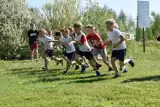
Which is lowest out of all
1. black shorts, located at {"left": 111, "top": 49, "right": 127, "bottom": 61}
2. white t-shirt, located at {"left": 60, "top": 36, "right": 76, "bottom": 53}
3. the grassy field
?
Result: the grassy field

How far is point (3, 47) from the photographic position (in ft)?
76.9

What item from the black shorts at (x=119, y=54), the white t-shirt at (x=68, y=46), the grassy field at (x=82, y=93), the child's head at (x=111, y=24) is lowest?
the grassy field at (x=82, y=93)

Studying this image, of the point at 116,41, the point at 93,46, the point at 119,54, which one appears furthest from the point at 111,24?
the point at 93,46

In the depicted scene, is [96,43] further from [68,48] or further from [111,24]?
[111,24]

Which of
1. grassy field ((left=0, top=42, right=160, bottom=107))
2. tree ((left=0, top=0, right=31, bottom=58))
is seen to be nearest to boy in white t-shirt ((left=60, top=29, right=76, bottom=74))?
grassy field ((left=0, top=42, right=160, bottom=107))

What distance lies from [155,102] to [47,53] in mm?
8189

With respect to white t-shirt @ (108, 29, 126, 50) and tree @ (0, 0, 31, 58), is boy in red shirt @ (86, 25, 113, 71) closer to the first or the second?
white t-shirt @ (108, 29, 126, 50)

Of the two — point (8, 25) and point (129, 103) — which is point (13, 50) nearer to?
point (8, 25)

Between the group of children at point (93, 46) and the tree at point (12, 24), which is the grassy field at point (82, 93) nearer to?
the group of children at point (93, 46)

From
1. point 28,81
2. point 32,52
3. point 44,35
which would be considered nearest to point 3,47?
point 32,52

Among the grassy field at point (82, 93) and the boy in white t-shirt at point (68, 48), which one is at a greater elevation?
the boy in white t-shirt at point (68, 48)

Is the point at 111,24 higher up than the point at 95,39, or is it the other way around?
the point at 111,24

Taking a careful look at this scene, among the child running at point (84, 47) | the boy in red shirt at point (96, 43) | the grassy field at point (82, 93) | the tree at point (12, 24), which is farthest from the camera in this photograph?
the tree at point (12, 24)

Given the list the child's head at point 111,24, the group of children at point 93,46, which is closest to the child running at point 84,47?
the group of children at point 93,46
